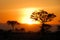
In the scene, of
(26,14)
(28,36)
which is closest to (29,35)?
(28,36)

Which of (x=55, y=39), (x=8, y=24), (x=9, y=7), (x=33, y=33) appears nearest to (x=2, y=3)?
(x=9, y=7)

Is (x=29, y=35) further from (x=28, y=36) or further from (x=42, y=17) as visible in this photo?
(x=42, y=17)

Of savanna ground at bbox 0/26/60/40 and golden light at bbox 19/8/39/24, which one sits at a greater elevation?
golden light at bbox 19/8/39/24

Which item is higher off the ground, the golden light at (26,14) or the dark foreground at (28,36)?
the golden light at (26,14)

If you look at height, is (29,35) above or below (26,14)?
below

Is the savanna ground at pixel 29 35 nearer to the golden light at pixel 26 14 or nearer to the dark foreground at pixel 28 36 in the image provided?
the dark foreground at pixel 28 36

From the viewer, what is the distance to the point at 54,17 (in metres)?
9.59

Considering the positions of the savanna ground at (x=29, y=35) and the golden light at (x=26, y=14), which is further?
the golden light at (x=26, y=14)

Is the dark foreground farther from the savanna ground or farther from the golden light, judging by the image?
the golden light

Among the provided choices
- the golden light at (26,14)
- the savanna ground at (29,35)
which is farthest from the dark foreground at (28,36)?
the golden light at (26,14)

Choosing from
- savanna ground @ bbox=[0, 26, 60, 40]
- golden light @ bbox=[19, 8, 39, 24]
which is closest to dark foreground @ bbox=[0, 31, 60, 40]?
savanna ground @ bbox=[0, 26, 60, 40]

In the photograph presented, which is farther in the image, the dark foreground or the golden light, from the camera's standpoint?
the golden light

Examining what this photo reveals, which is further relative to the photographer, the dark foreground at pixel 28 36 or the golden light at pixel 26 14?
the golden light at pixel 26 14

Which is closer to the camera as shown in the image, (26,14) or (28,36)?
(28,36)
